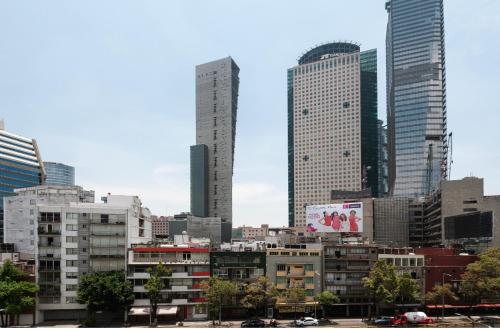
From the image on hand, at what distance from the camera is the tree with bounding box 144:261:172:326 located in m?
85.6

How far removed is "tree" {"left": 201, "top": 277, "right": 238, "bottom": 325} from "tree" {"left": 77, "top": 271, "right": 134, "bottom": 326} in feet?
46.3

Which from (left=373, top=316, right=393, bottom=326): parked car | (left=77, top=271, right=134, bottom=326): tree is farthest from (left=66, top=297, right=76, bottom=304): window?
(left=373, top=316, right=393, bottom=326): parked car

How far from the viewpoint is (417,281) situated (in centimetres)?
9956

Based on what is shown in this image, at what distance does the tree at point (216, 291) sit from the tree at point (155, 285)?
7769 millimetres

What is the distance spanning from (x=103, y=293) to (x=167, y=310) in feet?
42.7

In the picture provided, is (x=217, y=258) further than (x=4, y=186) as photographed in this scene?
No

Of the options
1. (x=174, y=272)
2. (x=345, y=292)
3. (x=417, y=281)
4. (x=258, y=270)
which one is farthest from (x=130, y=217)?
(x=417, y=281)

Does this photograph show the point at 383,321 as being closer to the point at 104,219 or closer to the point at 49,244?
the point at 104,219

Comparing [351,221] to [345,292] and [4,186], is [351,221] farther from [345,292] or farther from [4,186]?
[4,186]

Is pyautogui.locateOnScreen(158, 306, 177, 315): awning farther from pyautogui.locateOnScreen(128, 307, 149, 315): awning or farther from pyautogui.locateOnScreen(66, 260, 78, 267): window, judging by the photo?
pyautogui.locateOnScreen(66, 260, 78, 267): window

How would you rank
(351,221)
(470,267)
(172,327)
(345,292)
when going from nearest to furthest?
(172,327) → (470,267) → (345,292) → (351,221)

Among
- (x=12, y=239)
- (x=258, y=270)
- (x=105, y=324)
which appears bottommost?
(x=105, y=324)

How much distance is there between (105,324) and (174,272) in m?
15.7

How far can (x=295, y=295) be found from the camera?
90.9m
